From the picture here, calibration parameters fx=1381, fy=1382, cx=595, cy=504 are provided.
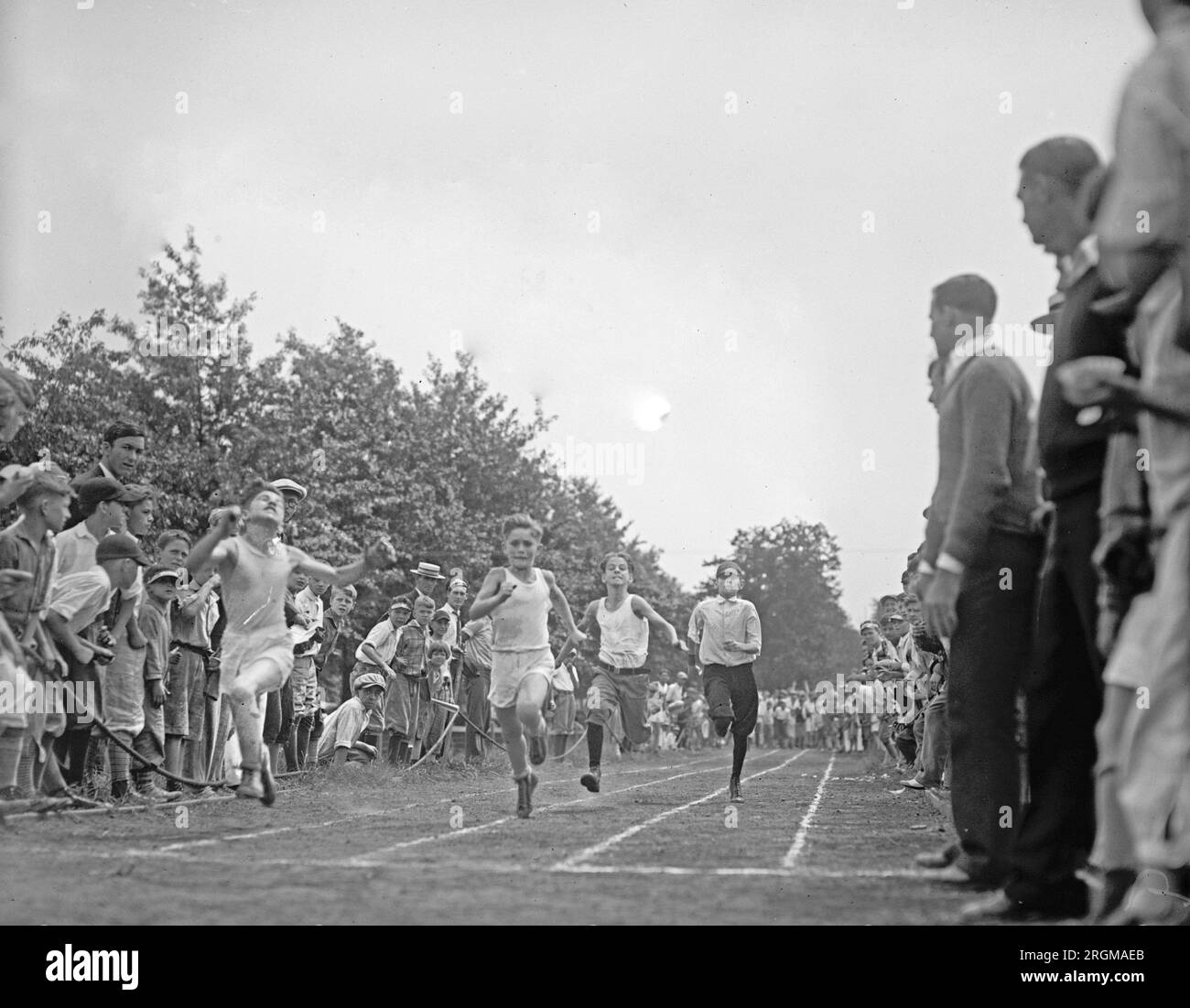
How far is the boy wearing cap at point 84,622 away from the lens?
8820mm

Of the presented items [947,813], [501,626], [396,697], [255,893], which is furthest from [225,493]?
[255,893]

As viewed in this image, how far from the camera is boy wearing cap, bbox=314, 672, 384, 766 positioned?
14.7 metres

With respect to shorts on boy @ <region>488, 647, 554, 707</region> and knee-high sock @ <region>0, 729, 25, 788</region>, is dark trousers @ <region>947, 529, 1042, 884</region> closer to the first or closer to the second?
shorts on boy @ <region>488, 647, 554, 707</region>

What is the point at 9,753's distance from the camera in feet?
24.5

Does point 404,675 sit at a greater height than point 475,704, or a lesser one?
greater

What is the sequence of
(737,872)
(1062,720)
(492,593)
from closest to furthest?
(1062,720)
(737,872)
(492,593)

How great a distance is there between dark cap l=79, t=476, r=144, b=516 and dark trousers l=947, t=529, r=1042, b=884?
6120 millimetres

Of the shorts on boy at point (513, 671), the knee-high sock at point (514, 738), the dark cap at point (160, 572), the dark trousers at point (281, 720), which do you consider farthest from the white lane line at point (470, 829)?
the dark cap at point (160, 572)

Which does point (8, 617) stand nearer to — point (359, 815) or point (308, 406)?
point (359, 815)

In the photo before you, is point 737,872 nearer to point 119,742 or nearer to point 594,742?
point 119,742

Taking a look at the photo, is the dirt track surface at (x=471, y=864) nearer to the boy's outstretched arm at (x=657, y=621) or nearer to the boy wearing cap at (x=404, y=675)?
the boy's outstretched arm at (x=657, y=621)

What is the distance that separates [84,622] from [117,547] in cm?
68

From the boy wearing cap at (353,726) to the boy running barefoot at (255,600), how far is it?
5496 millimetres

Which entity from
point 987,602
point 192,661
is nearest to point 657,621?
point 192,661
